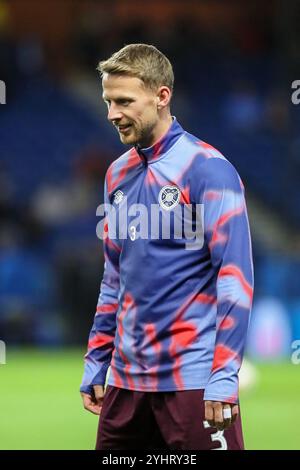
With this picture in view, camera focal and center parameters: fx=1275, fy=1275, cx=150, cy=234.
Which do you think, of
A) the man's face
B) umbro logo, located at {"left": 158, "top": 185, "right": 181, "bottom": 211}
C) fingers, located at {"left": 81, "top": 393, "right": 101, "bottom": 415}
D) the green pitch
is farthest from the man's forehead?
the green pitch

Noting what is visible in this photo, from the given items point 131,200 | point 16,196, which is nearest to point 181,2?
point 16,196

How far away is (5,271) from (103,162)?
280cm

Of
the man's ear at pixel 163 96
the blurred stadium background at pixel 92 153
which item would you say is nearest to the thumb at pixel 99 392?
the man's ear at pixel 163 96

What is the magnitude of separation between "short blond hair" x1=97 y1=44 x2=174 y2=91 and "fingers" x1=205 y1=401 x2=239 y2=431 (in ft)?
3.99

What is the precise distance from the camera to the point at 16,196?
61.9ft

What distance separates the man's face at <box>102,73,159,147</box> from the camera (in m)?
4.77

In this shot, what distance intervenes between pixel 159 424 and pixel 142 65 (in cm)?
134

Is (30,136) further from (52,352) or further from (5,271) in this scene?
(52,352)

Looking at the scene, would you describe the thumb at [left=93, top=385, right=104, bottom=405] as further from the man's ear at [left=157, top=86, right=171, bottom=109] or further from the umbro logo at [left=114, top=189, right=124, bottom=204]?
the man's ear at [left=157, top=86, right=171, bottom=109]

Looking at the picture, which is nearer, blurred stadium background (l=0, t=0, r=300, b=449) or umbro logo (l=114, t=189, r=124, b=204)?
umbro logo (l=114, t=189, r=124, b=204)

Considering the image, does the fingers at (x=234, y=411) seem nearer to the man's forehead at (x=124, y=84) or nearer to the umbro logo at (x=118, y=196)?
the umbro logo at (x=118, y=196)

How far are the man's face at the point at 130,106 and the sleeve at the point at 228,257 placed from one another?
0.32 metres

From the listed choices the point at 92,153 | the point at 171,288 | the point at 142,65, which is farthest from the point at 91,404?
the point at 92,153

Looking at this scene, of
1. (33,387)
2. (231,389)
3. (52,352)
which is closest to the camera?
(231,389)
